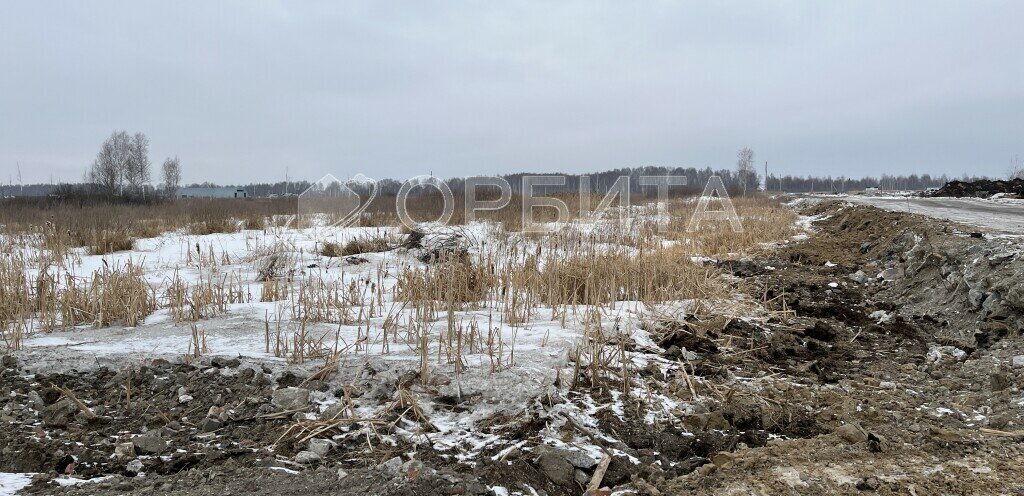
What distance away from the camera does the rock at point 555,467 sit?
7.96 ft

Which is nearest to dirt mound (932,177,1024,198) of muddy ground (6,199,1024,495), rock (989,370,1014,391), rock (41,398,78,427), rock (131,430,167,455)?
muddy ground (6,199,1024,495)

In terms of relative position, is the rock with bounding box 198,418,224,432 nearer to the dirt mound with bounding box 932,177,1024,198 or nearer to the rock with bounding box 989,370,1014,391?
the rock with bounding box 989,370,1014,391

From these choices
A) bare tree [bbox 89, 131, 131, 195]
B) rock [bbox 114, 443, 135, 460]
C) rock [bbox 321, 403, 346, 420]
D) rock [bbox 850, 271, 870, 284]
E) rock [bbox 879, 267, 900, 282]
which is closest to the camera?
rock [bbox 114, 443, 135, 460]

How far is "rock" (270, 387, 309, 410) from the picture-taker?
2.99 meters

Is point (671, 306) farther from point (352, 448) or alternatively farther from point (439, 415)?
point (352, 448)

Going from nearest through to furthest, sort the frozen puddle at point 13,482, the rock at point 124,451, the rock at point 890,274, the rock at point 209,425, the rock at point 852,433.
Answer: the frozen puddle at point 13,482
the rock at point 124,451
the rock at point 852,433
the rock at point 209,425
the rock at point 890,274

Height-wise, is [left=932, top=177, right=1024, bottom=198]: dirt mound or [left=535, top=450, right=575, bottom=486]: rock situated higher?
[left=932, top=177, right=1024, bottom=198]: dirt mound

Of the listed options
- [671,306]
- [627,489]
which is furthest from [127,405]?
[671,306]

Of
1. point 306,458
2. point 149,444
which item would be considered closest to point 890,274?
point 306,458

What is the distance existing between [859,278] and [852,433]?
563cm

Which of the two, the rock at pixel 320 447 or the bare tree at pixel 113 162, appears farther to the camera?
the bare tree at pixel 113 162

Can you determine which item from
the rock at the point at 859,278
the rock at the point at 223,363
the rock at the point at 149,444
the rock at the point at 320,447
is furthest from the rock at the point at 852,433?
the rock at the point at 859,278

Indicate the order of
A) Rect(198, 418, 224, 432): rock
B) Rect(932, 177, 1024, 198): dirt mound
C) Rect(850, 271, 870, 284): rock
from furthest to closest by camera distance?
Rect(932, 177, 1024, 198): dirt mound → Rect(850, 271, 870, 284): rock → Rect(198, 418, 224, 432): rock

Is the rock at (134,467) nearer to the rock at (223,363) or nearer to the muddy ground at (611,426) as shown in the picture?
the muddy ground at (611,426)
